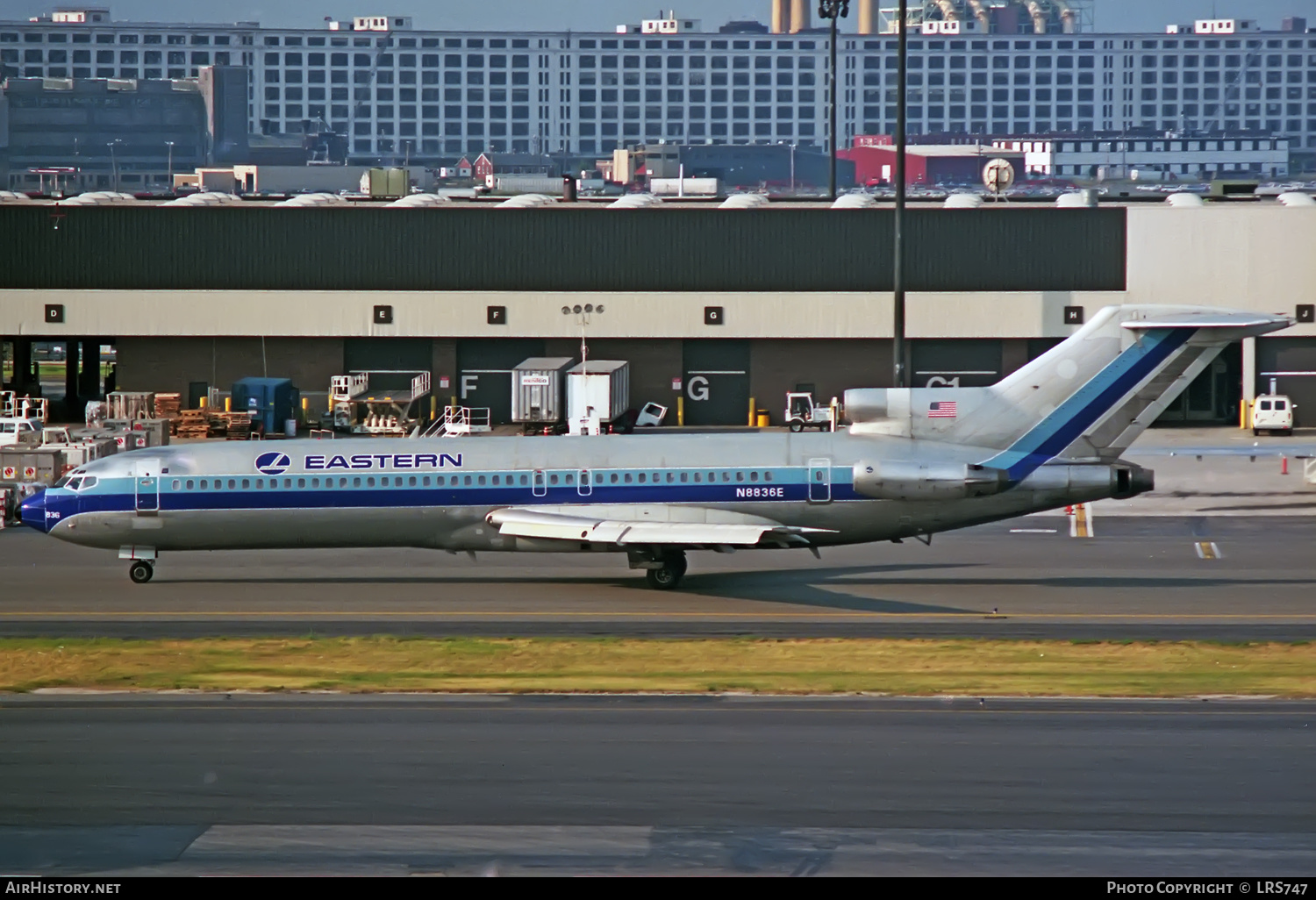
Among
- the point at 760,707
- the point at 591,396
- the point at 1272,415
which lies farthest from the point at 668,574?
the point at 1272,415

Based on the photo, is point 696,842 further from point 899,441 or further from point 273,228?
point 273,228

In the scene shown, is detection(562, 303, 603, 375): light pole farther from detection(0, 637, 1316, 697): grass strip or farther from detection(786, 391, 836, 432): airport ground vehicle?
detection(0, 637, 1316, 697): grass strip

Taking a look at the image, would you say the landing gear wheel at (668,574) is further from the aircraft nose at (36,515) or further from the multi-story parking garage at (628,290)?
the multi-story parking garage at (628,290)

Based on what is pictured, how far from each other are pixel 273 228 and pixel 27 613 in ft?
120

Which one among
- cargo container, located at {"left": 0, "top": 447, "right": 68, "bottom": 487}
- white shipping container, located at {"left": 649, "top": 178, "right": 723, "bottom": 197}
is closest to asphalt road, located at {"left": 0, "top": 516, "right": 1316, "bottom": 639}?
cargo container, located at {"left": 0, "top": 447, "right": 68, "bottom": 487}

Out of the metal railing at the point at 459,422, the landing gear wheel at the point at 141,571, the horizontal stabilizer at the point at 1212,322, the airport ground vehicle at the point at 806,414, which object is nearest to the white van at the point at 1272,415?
the airport ground vehicle at the point at 806,414

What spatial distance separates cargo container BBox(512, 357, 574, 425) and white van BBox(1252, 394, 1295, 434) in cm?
2652

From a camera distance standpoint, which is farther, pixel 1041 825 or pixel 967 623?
pixel 967 623

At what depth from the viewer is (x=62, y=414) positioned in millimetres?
71875

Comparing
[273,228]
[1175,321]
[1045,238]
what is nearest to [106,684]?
[1175,321]

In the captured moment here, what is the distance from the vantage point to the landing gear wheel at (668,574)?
35.9m

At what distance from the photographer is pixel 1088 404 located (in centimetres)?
3478

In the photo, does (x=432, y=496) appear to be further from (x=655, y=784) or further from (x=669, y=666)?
(x=655, y=784)
